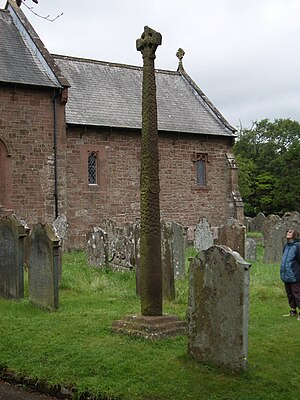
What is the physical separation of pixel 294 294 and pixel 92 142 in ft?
53.6

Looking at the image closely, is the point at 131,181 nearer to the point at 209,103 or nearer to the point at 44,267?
the point at 209,103

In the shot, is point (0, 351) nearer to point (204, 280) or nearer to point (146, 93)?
point (204, 280)

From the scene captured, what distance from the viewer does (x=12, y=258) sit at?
37.1 ft

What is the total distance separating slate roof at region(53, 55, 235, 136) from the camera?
83.5 ft

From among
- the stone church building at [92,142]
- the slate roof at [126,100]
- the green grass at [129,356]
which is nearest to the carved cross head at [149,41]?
the green grass at [129,356]

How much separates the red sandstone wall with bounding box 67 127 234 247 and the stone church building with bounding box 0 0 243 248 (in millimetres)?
45

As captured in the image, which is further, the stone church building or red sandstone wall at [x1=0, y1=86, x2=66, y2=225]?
the stone church building

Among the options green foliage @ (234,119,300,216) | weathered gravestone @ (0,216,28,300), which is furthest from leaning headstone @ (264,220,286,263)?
green foliage @ (234,119,300,216)

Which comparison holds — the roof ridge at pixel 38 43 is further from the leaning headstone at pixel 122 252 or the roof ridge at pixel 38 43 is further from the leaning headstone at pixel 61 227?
the leaning headstone at pixel 122 252

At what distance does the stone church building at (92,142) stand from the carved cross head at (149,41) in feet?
40.8

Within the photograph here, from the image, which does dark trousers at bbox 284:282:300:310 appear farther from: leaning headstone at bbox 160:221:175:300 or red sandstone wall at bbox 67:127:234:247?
red sandstone wall at bbox 67:127:234:247

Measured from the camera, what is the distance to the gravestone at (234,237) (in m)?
15.8

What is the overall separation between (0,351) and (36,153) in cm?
1507

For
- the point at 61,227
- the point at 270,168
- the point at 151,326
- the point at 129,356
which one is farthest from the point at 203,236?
the point at 270,168
